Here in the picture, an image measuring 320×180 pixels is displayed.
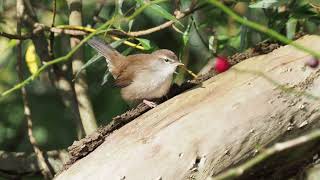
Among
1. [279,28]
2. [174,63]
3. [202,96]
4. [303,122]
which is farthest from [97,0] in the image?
[303,122]

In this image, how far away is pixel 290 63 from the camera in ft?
10.8

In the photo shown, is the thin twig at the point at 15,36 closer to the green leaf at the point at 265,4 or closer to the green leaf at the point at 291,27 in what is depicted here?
the green leaf at the point at 265,4

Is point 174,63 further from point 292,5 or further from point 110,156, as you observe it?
point 110,156

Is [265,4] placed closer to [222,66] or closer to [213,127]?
[222,66]

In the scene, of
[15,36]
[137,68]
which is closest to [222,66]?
[137,68]

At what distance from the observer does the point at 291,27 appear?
3.71m

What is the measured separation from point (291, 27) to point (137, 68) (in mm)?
1093

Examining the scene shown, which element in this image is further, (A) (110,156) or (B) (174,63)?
(B) (174,63)

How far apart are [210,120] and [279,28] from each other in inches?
42.6

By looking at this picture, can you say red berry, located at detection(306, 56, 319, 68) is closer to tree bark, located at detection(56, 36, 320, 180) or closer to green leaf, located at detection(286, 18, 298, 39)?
tree bark, located at detection(56, 36, 320, 180)

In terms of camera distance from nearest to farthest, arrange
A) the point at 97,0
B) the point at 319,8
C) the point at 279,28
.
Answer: the point at 319,8, the point at 279,28, the point at 97,0

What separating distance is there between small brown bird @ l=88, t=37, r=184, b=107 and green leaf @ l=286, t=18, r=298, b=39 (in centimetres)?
76

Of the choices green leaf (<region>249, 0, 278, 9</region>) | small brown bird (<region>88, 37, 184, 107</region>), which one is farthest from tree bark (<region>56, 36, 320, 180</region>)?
small brown bird (<region>88, 37, 184, 107</region>)

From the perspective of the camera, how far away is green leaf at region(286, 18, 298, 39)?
3.67 m
